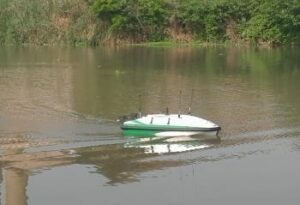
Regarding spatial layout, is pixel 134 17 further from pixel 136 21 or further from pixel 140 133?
pixel 140 133

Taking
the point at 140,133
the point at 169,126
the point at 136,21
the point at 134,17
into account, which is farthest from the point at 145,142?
the point at 136,21

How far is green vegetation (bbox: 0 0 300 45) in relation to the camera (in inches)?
2219

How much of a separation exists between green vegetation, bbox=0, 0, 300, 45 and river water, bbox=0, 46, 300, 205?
75.8ft

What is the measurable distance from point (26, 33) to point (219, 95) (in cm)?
3690

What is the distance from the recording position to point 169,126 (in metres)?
17.3

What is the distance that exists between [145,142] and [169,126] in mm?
789

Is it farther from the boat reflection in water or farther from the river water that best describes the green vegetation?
the boat reflection in water

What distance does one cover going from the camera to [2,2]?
2350 inches

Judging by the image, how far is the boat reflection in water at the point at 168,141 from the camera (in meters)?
16.6

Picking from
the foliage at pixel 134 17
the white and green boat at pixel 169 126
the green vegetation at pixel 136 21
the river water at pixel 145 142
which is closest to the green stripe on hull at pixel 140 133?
the white and green boat at pixel 169 126

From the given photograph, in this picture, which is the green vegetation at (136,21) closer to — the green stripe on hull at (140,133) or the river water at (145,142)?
the river water at (145,142)

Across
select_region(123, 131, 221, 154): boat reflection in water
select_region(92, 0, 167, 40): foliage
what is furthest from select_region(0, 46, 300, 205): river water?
select_region(92, 0, 167, 40): foliage

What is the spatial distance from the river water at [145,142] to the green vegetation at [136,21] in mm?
23113

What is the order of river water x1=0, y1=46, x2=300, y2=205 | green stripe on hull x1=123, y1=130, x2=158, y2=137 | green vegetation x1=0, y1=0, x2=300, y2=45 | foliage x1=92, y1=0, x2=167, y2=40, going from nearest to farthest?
1. river water x1=0, y1=46, x2=300, y2=205
2. green stripe on hull x1=123, y1=130, x2=158, y2=137
3. green vegetation x1=0, y1=0, x2=300, y2=45
4. foliage x1=92, y1=0, x2=167, y2=40
